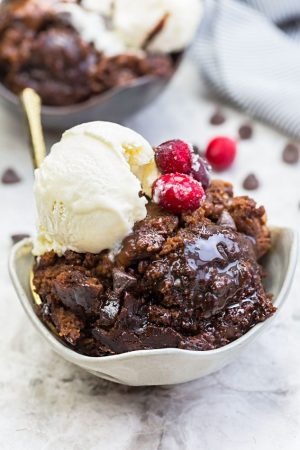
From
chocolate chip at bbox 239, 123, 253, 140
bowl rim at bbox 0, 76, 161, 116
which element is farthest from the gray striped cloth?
bowl rim at bbox 0, 76, 161, 116

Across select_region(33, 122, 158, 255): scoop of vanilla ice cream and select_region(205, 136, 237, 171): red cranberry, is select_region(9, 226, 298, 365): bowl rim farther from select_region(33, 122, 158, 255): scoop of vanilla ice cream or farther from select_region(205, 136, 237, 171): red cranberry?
select_region(205, 136, 237, 171): red cranberry

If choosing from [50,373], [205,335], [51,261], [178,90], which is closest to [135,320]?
[205,335]

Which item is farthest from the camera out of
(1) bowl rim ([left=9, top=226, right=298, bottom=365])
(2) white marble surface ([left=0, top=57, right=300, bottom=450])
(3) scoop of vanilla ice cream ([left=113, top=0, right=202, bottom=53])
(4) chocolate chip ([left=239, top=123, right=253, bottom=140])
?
(4) chocolate chip ([left=239, top=123, right=253, bottom=140])

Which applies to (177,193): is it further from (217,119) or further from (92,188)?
(217,119)

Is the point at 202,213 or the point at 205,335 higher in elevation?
the point at 202,213

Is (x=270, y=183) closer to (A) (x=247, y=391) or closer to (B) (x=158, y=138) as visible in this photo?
(B) (x=158, y=138)

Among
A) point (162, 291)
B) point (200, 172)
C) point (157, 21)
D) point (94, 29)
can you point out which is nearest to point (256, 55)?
point (157, 21)
